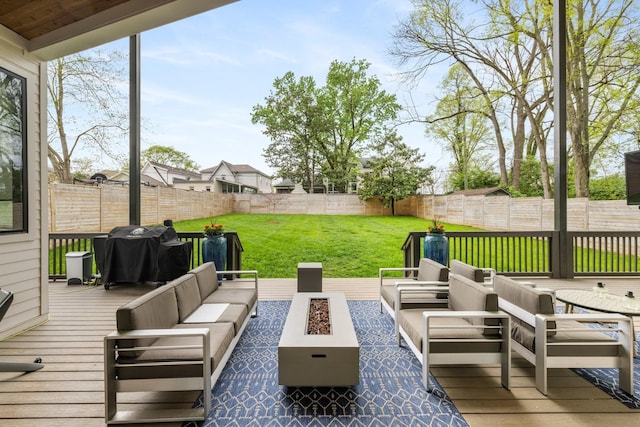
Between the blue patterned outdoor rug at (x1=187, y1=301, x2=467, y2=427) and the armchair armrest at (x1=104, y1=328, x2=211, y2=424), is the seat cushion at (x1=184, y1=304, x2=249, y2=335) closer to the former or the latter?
the blue patterned outdoor rug at (x1=187, y1=301, x2=467, y2=427)

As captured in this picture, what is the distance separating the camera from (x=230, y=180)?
13969mm

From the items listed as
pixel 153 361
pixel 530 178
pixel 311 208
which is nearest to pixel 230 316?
pixel 153 361

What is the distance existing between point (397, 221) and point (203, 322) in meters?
7.09

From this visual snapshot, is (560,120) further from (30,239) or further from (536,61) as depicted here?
(30,239)

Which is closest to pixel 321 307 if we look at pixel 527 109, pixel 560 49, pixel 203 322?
pixel 203 322

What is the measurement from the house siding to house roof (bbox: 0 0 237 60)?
0.20 meters

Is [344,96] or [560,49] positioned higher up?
[344,96]

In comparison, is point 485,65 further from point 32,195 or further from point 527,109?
point 32,195

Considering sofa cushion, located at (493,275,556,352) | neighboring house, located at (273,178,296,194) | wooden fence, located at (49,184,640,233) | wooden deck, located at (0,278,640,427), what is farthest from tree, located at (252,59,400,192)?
wooden deck, located at (0,278,640,427)

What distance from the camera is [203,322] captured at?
249 centimetres

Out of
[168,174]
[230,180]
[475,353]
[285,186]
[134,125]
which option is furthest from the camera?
[230,180]

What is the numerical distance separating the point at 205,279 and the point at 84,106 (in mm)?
6919

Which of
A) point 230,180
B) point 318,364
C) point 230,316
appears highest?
point 230,180

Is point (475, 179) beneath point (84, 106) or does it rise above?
beneath
